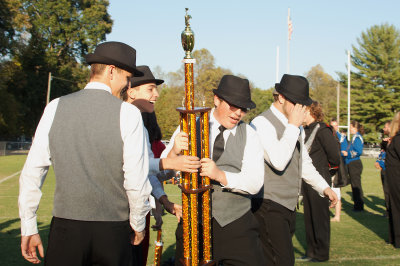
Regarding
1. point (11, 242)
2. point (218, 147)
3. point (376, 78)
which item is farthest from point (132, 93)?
point (376, 78)

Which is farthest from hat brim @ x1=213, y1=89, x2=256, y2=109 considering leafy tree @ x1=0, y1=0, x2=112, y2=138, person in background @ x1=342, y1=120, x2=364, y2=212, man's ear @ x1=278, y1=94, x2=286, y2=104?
leafy tree @ x1=0, y1=0, x2=112, y2=138

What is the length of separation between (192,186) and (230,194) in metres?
0.58

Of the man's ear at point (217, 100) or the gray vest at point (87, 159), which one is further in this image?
the man's ear at point (217, 100)

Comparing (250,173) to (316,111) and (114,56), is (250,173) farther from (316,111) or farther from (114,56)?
(316,111)

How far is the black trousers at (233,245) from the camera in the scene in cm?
356

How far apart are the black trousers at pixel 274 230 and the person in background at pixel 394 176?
420 centimetres

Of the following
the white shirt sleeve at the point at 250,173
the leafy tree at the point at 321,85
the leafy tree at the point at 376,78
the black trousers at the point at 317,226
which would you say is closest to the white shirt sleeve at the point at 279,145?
the white shirt sleeve at the point at 250,173

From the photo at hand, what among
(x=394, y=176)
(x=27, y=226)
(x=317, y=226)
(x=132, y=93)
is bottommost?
(x=317, y=226)

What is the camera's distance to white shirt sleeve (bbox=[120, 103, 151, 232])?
9.22ft

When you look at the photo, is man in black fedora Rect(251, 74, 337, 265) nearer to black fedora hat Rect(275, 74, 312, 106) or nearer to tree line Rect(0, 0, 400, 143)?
black fedora hat Rect(275, 74, 312, 106)

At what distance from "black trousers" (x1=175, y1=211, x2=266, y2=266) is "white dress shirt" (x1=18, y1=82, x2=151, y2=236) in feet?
3.00

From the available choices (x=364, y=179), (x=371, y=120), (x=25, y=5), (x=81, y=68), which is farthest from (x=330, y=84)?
(x=364, y=179)

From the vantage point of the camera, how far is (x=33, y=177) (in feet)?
9.29

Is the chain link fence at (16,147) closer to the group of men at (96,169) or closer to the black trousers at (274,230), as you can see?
the black trousers at (274,230)
